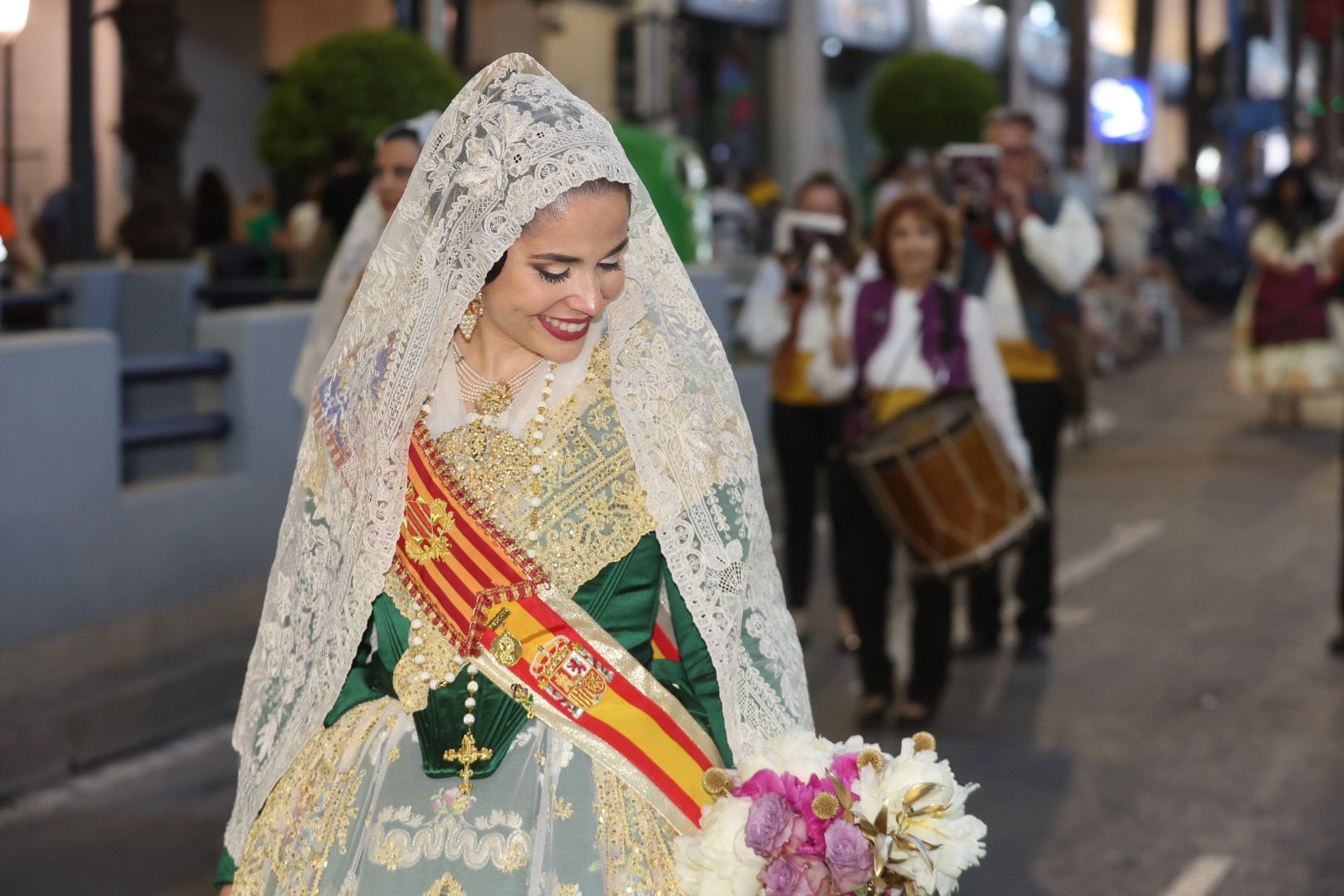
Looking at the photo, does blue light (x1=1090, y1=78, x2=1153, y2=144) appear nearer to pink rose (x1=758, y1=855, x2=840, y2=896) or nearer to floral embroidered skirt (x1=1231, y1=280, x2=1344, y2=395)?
floral embroidered skirt (x1=1231, y1=280, x2=1344, y2=395)

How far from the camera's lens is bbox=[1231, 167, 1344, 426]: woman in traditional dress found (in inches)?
670

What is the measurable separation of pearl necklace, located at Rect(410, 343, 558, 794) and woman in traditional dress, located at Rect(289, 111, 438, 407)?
11.3 ft

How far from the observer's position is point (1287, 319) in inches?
692

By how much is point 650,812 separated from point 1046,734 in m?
4.97

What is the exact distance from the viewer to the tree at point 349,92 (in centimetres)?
1309

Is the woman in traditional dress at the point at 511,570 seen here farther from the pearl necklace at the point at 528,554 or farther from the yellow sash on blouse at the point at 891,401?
the yellow sash on blouse at the point at 891,401

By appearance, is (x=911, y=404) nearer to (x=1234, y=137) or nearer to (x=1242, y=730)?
(x=1242, y=730)

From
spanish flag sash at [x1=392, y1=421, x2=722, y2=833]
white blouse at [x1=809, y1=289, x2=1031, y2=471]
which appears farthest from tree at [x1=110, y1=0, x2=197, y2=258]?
spanish flag sash at [x1=392, y1=421, x2=722, y2=833]

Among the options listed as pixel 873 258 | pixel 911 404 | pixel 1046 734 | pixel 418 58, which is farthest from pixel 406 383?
pixel 418 58

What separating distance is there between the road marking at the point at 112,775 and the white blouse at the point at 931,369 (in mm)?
2784

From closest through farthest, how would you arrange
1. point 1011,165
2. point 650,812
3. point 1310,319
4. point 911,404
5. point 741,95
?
1. point 650,812
2. point 911,404
3. point 1011,165
4. point 1310,319
5. point 741,95

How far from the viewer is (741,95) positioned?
29.6 metres

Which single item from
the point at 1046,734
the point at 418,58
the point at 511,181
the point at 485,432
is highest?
the point at 418,58

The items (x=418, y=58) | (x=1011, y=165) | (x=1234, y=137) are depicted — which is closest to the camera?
(x=1011, y=165)
